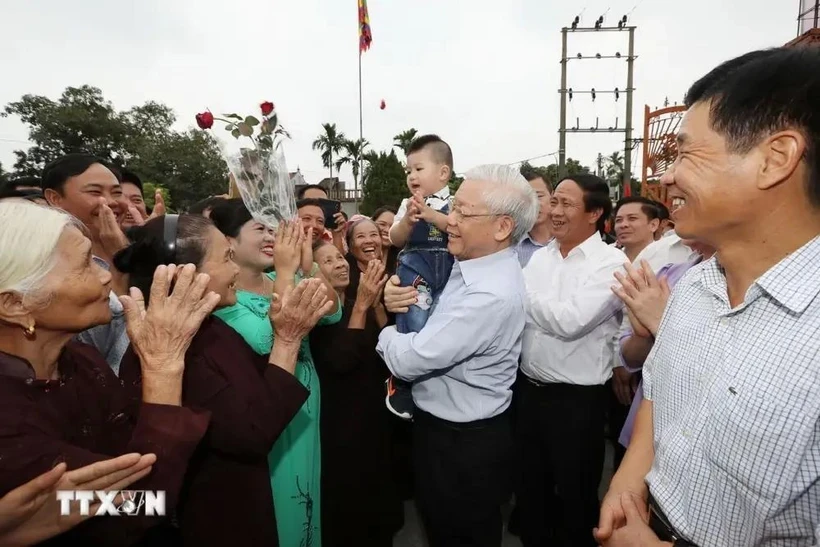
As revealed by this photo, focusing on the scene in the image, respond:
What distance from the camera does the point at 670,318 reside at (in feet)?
4.89

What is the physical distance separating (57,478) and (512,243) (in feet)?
6.87

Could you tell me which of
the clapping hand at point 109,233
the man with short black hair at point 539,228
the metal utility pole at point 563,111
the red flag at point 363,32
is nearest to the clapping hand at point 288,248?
the clapping hand at point 109,233

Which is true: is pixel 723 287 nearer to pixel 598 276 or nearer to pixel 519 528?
pixel 598 276

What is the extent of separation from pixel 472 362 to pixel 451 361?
0.19 metres

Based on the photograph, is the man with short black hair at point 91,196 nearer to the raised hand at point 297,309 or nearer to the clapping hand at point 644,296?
the raised hand at point 297,309

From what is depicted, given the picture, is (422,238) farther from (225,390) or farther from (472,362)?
(225,390)

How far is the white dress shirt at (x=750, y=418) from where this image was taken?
3.39 ft

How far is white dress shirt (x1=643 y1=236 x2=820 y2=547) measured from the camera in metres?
1.03

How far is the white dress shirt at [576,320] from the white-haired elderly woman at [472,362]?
46cm

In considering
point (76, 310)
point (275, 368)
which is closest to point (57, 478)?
point (76, 310)

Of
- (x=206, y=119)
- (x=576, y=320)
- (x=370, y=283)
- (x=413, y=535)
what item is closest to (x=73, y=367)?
(x=206, y=119)

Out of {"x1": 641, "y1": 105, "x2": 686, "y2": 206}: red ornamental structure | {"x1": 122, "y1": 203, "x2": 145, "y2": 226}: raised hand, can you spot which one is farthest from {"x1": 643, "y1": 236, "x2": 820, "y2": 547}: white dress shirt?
{"x1": 641, "y1": 105, "x2": 686, "y2": 206}: red ornamental structure

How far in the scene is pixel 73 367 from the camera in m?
1.62

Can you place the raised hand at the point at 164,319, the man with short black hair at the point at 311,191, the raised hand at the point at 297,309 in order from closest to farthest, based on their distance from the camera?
1. the raised hand at the point at 164,319
2. the raised hand at the point at 297,309
3. the man with short black hair at the point at 311,191
